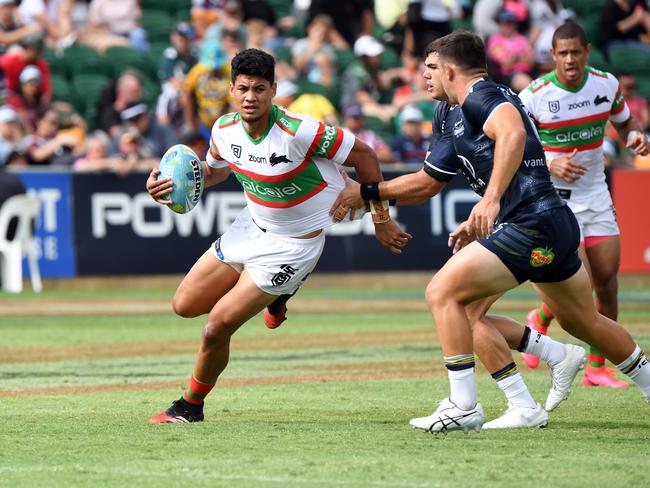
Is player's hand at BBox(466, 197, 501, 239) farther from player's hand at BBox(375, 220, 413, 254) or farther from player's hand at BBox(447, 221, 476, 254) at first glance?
player's hand at BBox(375, 220, 413, 254)

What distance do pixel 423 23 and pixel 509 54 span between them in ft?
6.20

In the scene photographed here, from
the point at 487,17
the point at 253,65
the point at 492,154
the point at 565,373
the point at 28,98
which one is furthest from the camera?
the point at 487,17

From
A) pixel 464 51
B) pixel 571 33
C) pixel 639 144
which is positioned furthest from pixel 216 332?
pixel 639 144

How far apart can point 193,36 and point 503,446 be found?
1650cm

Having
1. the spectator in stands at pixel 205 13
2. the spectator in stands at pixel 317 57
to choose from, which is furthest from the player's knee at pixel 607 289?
the spectator in stands at pixel 205 13

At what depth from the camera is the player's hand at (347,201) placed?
27.7 ft

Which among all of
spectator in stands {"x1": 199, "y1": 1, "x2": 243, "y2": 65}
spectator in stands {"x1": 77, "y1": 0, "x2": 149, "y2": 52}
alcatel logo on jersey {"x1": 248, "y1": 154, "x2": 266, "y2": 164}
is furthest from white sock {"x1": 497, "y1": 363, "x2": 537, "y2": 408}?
spectator in stands {"x1": 77, "y1": 0, "x2": 149, "y2": 52}

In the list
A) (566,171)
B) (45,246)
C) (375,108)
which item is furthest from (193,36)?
(566,171)

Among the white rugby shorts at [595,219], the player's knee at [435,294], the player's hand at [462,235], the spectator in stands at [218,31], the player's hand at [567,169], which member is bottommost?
the spectator in stands at [218,31]

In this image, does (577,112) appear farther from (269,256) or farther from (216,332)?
(216,332)

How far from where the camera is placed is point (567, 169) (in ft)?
35.1

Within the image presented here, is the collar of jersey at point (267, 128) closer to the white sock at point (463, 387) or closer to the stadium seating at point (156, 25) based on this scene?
the white sock at point (463, 387)

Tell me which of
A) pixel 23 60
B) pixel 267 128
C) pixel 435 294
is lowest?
pixel 23 60

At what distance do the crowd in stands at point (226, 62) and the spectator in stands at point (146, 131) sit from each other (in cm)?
2
